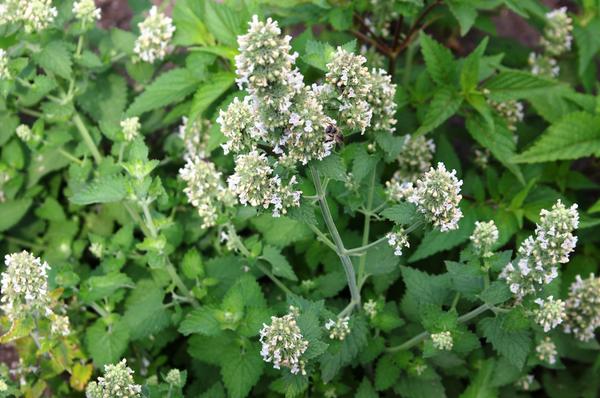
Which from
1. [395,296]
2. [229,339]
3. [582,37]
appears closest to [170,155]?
A: [229,339]

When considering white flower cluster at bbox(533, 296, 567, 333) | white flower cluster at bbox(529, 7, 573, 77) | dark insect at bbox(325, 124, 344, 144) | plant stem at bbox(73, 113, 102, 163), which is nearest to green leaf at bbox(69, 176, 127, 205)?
plant stem at bbox(73, 113, 102, 163)

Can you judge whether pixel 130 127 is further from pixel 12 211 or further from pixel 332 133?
pixel 332 133

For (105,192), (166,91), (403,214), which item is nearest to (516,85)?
(403,214)

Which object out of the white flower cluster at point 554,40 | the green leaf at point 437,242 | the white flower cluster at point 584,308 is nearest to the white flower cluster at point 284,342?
the green leaf at point 437,242

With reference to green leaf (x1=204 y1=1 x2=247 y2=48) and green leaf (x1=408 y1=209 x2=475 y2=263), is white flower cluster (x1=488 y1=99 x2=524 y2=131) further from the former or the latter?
green leaf (x1=204 y1=1 x2=247 y2=48)

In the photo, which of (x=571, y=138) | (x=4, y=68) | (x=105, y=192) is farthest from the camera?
(x=571, y=138)

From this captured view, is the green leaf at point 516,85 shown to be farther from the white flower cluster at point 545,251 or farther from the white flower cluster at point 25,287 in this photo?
the white flower cluster at point 25,287

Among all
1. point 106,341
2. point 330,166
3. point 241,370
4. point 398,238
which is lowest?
point 106,341
